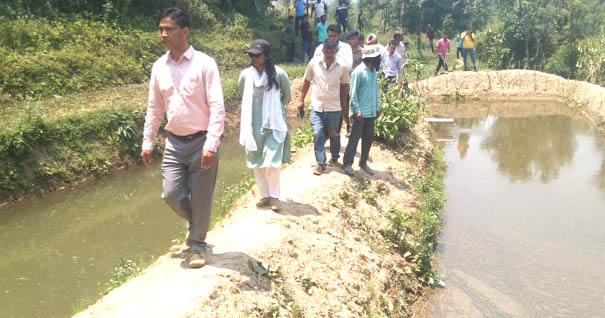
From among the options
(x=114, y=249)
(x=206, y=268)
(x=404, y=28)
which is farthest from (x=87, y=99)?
(x=404, y=28)

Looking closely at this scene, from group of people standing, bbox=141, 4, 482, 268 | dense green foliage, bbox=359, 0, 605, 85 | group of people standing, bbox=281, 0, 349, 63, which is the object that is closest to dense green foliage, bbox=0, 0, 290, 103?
group of people standing, bbox=281, 0, 349, 63

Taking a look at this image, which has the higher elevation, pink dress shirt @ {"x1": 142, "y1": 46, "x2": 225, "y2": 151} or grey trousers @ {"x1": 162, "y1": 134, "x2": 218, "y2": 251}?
pink dress shirt @ {"x1": 142, "y1": 46, "x2": 225, "y2": 151}

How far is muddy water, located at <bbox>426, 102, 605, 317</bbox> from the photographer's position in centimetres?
541

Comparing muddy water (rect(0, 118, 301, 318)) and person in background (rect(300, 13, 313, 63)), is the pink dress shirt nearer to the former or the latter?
muddy water (rect(0, 118, 301, 318))

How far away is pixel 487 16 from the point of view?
28.2m

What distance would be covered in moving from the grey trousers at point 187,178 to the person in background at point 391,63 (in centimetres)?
671

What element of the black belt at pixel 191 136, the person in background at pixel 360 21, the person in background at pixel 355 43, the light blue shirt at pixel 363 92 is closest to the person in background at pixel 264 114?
the black belt at pixel 191 136

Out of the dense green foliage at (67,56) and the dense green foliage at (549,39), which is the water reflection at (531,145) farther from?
the dense green foliage at (67,56)

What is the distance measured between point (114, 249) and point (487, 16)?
26.5 meters

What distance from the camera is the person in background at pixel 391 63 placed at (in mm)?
10094

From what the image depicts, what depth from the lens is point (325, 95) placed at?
6375 millimetres

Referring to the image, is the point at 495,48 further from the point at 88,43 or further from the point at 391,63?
the point at 88,43

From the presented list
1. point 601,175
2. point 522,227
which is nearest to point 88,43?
point 522,227

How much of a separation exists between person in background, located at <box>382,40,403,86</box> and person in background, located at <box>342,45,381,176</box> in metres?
3.57
